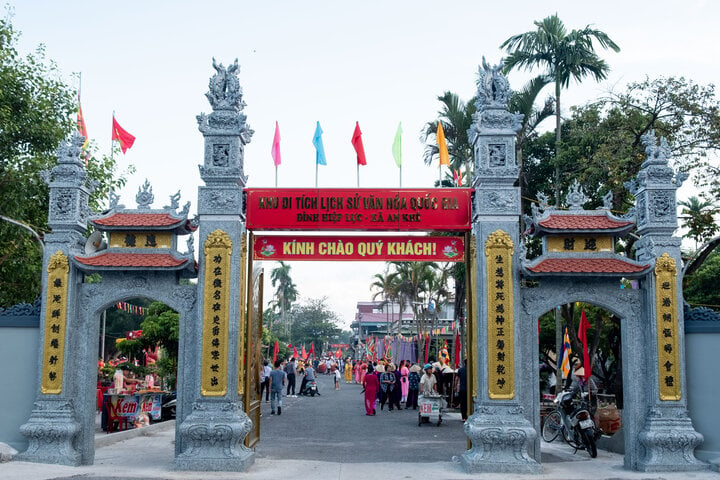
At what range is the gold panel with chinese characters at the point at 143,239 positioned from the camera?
11.1 m

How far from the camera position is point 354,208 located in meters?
11.4

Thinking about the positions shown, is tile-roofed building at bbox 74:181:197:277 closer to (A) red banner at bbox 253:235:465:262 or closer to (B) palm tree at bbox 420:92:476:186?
(A) red banner at bbox 253:235:465:262

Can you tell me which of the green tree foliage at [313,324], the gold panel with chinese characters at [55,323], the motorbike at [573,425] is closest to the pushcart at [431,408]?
the motorbike at [573,425]

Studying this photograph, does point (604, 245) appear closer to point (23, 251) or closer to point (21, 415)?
point (21, 415)

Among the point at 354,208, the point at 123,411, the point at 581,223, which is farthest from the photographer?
the point at 123,411

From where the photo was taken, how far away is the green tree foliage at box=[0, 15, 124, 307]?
15680 millimetres

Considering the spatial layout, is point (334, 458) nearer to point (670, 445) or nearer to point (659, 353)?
point (670, 445)

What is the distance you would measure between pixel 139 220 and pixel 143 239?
31cm

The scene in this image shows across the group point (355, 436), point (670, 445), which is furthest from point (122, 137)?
point (670, 445)

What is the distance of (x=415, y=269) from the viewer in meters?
40.5

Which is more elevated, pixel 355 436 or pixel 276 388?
pixel 276 388

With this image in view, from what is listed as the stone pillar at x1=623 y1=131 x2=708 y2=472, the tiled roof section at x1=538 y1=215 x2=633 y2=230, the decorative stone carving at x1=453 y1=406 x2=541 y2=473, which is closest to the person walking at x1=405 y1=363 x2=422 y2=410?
the decorative stone carving at x1=453 y1=406 x2=541 y2=473

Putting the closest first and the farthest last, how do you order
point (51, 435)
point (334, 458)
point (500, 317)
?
point (51, 435), point (500, 317), point (334, 458)

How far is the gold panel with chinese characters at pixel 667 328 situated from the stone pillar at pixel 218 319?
250 inches
